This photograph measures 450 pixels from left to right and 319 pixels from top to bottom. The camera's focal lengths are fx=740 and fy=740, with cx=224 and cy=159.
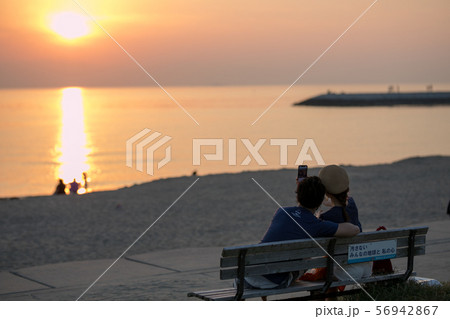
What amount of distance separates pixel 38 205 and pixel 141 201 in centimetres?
208

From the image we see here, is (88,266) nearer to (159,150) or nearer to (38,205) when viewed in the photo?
(38,205)

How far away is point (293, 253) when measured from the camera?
5.33 meters

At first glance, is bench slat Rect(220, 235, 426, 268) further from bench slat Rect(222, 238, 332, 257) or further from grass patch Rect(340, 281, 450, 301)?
grass patch Rect(340, 281, 450, 301)

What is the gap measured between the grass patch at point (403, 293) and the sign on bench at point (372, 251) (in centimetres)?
25

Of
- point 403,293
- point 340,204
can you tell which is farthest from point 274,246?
point 403,293

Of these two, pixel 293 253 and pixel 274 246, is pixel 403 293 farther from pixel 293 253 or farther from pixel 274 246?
pixel 274 246

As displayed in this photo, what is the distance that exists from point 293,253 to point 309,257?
171mm

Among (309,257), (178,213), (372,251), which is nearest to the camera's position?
(309,257)

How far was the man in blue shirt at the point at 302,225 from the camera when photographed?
541 cm

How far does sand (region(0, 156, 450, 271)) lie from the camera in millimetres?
10742

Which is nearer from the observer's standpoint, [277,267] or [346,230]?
[277,267]

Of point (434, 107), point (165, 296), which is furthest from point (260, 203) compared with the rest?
point (434, 107)

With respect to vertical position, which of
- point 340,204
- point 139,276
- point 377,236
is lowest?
point 139,276

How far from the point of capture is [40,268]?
8430mm
